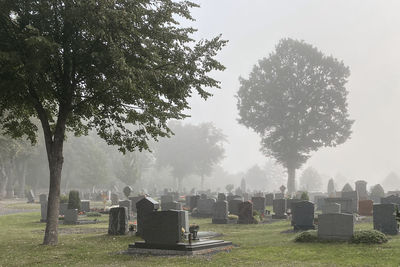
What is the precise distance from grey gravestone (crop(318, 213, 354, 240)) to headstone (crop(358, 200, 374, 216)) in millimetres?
13030

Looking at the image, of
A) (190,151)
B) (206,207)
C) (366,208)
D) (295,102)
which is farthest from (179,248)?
(190,151)

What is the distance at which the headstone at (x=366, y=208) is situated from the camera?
27609 millimetres

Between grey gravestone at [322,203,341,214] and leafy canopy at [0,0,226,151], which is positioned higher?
leafy canopy at [0,0,226,151]

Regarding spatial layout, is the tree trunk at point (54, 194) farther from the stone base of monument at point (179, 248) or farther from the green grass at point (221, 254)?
the stone base of monument at point (179, 248)

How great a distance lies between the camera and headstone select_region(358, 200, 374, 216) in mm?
27609

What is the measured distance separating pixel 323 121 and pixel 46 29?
4442cm

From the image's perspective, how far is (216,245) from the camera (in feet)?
50.0

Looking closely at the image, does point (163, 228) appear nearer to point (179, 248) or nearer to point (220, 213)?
point (179, 248)

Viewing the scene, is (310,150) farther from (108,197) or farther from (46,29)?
(46,29)

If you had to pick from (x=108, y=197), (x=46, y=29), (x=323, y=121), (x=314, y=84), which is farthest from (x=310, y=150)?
(x=46, y=29)

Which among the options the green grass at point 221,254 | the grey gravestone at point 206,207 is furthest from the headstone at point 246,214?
the green grass at point 221,254

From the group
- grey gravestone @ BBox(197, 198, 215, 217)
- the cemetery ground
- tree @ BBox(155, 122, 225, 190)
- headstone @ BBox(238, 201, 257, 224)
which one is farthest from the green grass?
tree @ BBox(155, 122, 225, 190)

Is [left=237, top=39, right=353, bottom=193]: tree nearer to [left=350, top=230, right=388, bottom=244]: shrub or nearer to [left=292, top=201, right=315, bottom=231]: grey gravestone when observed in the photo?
[left=292, top=201, right=315, bottom=231]: grey gravestone

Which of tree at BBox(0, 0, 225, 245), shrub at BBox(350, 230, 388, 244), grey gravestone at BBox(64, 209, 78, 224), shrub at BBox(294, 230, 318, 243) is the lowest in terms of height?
grey gravestone at BBox(64, 209, 78, 224)
